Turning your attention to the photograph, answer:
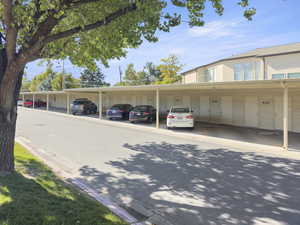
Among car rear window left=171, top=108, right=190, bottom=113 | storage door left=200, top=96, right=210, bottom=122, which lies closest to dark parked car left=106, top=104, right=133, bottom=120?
car rear window left=171, top=108, right=190, bottom=113

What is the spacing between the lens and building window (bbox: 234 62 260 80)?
1900 centimetres

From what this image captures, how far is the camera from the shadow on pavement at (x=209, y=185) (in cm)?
369

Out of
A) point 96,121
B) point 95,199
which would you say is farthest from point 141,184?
point 96,121

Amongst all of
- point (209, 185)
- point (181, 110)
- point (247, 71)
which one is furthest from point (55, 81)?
point (209, 185)

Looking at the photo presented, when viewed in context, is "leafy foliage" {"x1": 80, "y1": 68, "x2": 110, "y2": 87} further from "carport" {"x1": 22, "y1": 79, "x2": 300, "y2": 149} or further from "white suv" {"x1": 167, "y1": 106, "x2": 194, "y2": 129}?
"white suv" {"x1": 167, "y1": 106, "x2": 194, "y2": 129}

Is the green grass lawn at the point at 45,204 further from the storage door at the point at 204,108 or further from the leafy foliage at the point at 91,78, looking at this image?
the leafy foliage at the point at 91,78

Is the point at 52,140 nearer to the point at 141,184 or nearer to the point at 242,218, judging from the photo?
the point at 141,184

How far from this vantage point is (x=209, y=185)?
4.95 metres

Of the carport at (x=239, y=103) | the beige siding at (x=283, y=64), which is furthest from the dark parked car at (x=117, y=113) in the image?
the beige siding at (x=283, y=64)

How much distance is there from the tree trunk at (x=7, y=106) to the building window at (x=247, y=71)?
63.0ft

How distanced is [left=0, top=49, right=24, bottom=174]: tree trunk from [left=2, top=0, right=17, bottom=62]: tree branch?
0.29 meters

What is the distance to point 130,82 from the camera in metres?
53.2

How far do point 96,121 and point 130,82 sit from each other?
118 feet

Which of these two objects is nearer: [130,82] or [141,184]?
[141,184]
